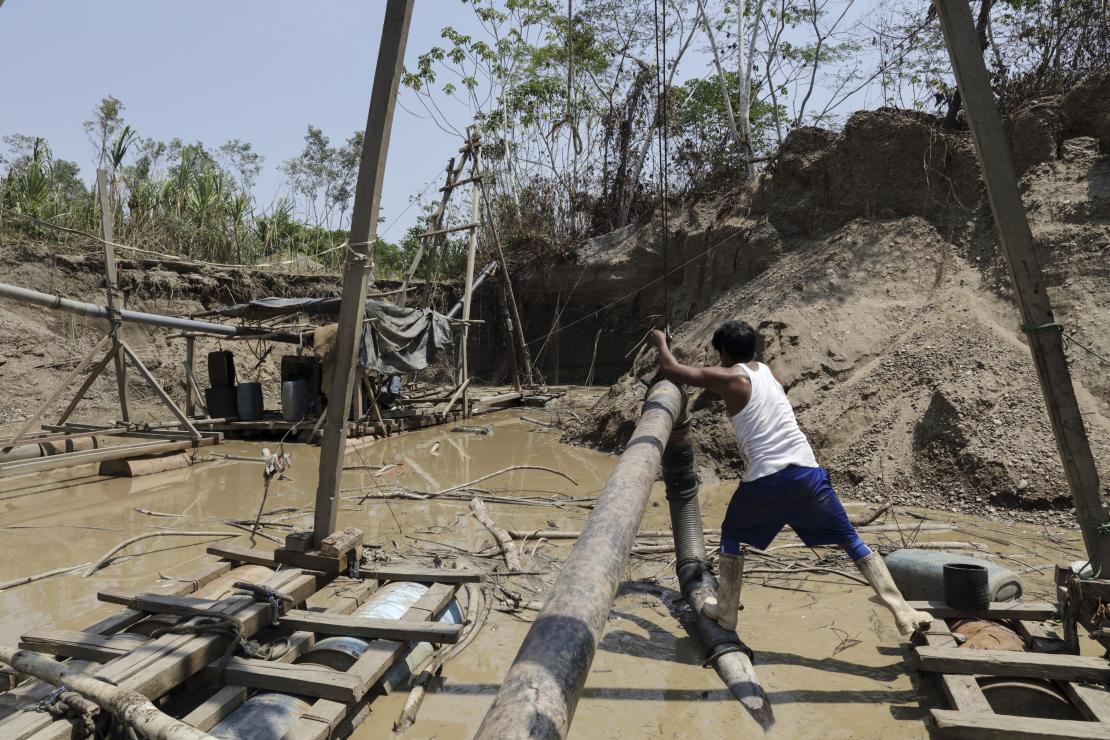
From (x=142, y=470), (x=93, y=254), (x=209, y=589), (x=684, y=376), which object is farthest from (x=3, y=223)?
(x=684, y=376)

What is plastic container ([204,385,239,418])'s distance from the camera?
12.4 m

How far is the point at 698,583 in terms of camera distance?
4.09 meters

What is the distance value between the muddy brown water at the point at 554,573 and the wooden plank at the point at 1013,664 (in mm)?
300

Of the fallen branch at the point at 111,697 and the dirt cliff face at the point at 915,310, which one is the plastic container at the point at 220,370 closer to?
the dirt cliff face at the point at 915,310

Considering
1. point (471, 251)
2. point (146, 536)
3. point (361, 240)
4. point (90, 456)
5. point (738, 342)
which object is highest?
point (471, 251)

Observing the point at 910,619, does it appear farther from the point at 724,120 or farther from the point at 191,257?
the point at 724,120

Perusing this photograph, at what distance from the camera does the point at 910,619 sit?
10.5ft

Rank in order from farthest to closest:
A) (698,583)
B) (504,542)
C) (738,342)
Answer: (504,542) → (698,583) → (738,342)

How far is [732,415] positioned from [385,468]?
6.26m

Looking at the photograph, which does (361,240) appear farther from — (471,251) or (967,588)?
(471,251)

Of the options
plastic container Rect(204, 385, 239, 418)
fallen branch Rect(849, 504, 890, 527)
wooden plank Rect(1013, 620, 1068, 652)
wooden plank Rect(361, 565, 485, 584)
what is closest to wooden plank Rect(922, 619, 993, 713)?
wooden plank Rect(1013, 620, 1068, 652)

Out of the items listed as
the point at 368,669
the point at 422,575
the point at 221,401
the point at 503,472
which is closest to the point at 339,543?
the point at 422,575

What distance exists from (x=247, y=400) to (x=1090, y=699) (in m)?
12.4

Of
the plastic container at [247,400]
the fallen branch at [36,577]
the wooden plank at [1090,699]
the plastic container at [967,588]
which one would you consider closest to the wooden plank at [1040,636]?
the plastic container at [967,588]
